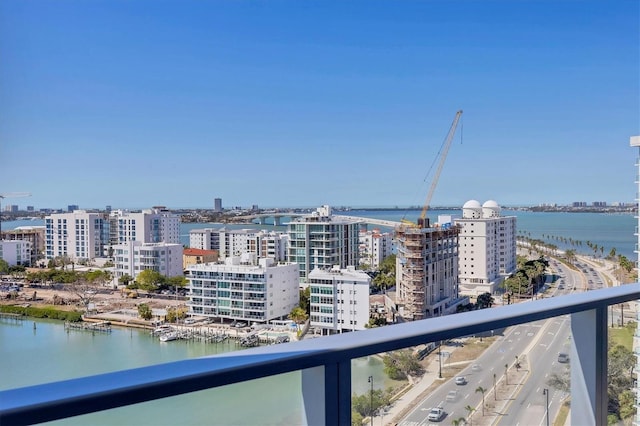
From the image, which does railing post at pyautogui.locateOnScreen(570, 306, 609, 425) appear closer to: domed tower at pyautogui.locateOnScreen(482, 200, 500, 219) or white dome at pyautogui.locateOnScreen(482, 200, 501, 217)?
domed tower at pyautogui.locateOnScreen(482, 200, 500, 219)

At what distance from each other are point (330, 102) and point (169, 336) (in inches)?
557

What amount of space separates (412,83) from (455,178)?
810 centimetres

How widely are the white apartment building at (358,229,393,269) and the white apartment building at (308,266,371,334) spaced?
5135 millimetres

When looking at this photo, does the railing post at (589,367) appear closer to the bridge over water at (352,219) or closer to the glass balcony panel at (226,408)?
the glass balcony panel at (226,408)

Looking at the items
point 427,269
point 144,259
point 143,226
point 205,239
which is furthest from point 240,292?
point 205,239

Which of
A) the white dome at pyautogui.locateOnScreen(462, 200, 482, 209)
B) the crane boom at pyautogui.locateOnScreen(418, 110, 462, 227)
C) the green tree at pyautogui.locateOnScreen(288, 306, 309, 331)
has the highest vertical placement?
the crane boom at pyautogui.locateOnScreen(418, 110, 462, 227)

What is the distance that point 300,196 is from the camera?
2042 cm

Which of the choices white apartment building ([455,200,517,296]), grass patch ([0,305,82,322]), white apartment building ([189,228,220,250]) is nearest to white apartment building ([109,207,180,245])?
white apartment building ([189,228,220,250])

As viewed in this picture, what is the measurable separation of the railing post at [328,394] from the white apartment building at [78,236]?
10.0 m

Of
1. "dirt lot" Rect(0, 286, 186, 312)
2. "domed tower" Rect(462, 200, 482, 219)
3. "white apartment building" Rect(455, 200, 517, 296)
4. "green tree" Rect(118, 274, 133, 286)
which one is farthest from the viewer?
"domed tower" Rect(462, 200, 482, 219)

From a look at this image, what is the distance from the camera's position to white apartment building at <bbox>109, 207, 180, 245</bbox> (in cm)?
1362

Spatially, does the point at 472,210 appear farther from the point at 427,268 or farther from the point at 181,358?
the point at 181,358

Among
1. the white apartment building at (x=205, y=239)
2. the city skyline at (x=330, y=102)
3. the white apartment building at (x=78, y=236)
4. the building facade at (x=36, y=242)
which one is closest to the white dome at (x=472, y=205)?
the city skyline at (x=330, y=102)

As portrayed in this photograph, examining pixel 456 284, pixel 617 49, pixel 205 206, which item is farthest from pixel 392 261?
pixel 617 49
